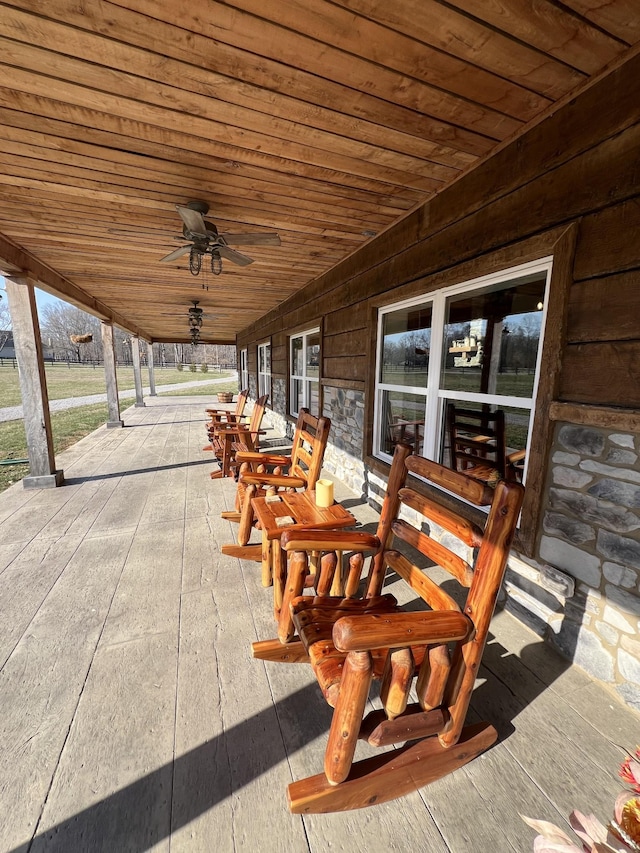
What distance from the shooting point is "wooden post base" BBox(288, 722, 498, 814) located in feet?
3.21

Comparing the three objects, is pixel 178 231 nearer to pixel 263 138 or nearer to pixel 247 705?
pixel 263 138

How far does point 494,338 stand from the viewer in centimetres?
334

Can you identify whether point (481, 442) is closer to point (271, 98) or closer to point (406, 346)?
point (406, 346)

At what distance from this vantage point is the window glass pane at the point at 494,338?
A: 2217mm

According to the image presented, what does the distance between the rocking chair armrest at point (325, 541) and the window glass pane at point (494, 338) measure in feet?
4.26

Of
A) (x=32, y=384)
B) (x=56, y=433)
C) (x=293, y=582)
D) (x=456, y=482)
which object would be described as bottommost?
(x=56, y=433)

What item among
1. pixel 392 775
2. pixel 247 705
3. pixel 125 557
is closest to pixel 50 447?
pixel 125 557

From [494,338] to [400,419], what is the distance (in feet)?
3.84

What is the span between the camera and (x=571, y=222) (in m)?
1.49

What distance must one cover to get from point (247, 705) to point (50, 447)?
3.45 meters

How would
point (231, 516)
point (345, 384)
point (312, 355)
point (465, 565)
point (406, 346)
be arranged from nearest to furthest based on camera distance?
point (465, 565), point (231, 516), point (406, 346), point (345, 384), point (312, 355)

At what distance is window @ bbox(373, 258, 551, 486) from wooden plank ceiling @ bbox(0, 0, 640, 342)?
654 millimetres

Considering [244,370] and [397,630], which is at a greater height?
[244,370]

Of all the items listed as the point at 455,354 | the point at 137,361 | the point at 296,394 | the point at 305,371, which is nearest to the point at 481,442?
the point at 455,354
